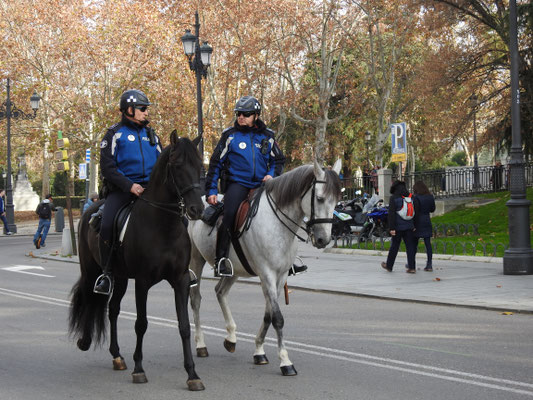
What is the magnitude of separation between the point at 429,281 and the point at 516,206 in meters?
2.30

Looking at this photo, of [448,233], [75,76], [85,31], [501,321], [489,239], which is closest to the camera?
[501,321]

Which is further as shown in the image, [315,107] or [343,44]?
[315,107]

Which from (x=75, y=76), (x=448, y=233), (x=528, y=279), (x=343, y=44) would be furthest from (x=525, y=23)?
(x=75, y=76)

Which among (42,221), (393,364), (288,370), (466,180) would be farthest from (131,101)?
(466,180)

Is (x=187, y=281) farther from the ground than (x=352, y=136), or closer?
closer

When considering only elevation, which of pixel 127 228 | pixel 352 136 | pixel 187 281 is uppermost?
pixel 352 136

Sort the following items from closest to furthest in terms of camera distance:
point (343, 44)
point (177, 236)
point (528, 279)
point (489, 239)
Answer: point (177, 236), point (528, 279), point (489, 239), point (343, 44)

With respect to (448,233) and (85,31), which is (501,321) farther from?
(85,31)

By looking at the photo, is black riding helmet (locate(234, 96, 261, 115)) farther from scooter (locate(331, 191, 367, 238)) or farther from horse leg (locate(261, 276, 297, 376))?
scooter (locate(331, 191, 367, 238))

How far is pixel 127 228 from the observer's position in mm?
7211

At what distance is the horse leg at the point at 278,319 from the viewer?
23.3ft

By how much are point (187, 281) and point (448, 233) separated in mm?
17365

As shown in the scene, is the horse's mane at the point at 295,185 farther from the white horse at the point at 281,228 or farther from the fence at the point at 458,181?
the fence at the point at 458,181

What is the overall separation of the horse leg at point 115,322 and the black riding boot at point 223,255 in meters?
0.95
